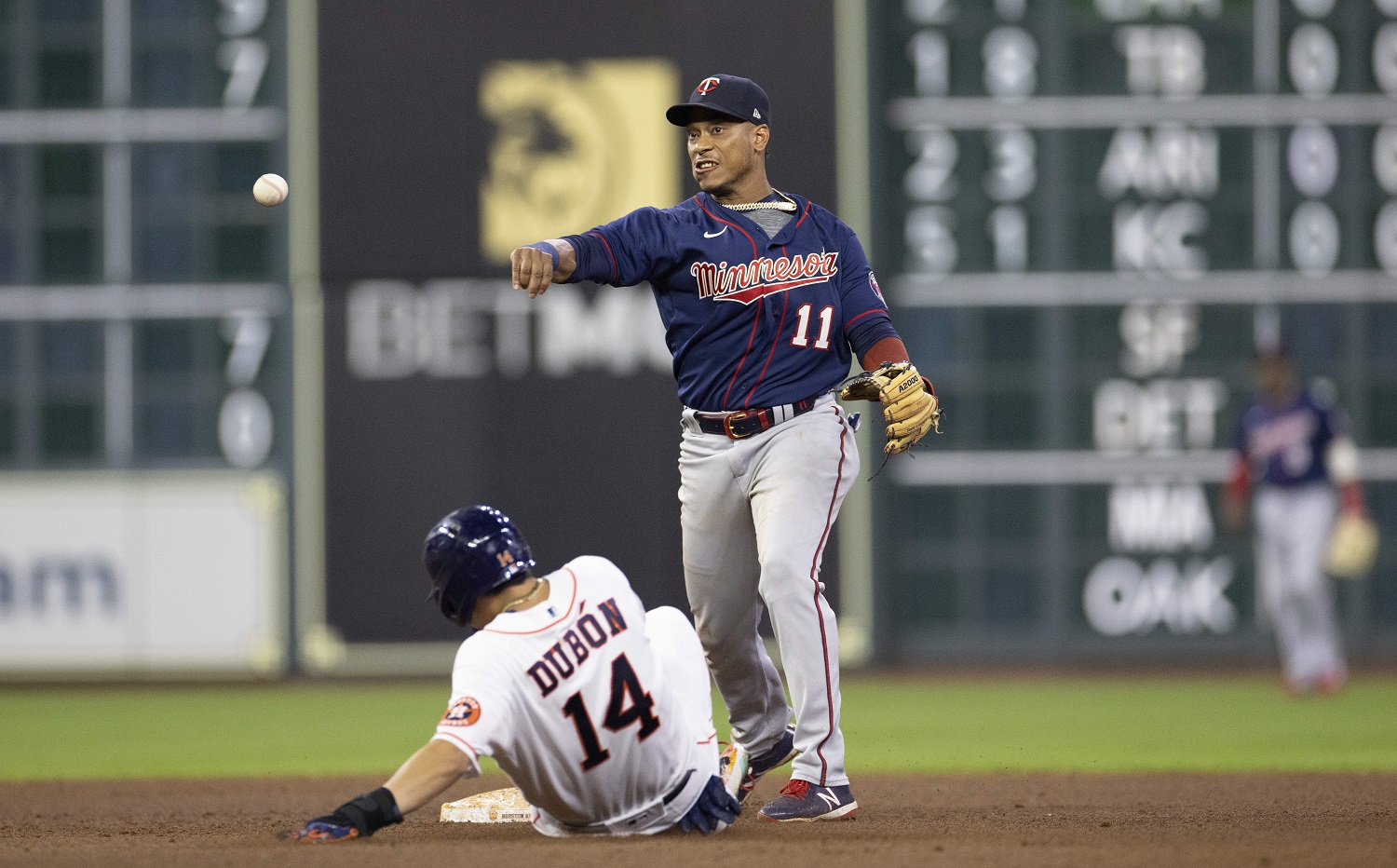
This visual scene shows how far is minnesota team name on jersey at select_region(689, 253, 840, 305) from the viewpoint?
421 centimetres

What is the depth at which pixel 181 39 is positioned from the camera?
960 cm

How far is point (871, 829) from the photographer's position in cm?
402

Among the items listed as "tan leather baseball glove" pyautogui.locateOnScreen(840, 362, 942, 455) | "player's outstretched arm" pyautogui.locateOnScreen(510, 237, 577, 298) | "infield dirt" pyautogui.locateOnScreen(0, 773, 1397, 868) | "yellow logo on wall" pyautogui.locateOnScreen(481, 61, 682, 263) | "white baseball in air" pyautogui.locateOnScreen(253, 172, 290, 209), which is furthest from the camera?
"yellow logo on wall" pyautogui.locateOnScreen(481, 61, 682, 263)

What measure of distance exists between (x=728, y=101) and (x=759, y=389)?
28.2 inches

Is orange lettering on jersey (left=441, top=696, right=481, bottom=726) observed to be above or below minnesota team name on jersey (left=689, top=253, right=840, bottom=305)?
below

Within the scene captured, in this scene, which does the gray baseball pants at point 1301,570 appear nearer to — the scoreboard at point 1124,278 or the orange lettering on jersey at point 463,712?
the scoreboard at point 1124,278

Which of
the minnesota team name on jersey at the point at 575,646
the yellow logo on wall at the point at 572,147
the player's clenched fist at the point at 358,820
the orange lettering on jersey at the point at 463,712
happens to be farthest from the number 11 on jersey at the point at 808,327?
the yellow logo on wall at the point at 572,147

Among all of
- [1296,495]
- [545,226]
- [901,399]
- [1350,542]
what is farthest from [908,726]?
[901,399]

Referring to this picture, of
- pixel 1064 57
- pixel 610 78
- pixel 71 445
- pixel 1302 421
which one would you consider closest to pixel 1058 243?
pixel 1064 57

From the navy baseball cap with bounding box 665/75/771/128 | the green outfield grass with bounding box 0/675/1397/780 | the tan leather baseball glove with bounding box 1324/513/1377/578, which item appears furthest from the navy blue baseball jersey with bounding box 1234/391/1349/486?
the navy baseball cap with bounding box 665/75/771/128

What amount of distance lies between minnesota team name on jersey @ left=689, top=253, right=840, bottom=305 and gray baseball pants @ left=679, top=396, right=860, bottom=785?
30 centimetres

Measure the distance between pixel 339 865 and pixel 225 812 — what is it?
176 cm

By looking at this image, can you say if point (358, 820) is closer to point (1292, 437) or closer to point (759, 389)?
point (759, 389)

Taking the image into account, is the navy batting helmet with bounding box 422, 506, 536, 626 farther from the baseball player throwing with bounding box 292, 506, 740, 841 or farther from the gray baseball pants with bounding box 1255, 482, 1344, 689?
the gray baseball pants with bounding box 1255, 482, 1344, 689
